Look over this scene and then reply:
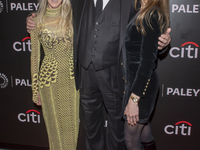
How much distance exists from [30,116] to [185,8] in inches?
85.6

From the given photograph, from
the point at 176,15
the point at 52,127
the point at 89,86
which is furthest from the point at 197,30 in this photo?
the point at 52,127

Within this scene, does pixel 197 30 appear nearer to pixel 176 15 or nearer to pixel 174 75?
pixel 176 15

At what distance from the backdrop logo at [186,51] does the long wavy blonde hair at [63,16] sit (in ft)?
3.59

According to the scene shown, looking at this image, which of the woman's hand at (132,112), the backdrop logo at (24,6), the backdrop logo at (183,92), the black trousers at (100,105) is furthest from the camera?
the backdrop logo at (24,6)

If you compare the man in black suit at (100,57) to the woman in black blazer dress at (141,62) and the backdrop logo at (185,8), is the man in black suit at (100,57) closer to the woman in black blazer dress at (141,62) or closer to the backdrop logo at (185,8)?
the woman in black blazer dress at (141,62)

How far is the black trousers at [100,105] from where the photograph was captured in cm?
158

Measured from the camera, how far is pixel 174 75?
202 cm

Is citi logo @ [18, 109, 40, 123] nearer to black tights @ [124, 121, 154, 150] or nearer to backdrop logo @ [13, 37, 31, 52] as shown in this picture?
backdrop logo @ [13, 37, 31, 52]

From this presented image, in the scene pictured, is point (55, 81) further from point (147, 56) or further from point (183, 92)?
point (183, 92)

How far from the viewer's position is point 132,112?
4.37ft

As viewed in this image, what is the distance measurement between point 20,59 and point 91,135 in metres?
1.26

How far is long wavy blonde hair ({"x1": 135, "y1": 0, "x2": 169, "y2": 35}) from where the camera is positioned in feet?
3.89

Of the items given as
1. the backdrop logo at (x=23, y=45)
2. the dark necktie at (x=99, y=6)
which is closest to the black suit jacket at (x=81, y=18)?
the dark necktie at (x=99, y=6)

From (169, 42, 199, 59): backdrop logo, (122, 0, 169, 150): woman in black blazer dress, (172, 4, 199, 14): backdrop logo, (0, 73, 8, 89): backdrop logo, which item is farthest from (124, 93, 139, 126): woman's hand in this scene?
(0, 73, 8, 89): backdrop logo
